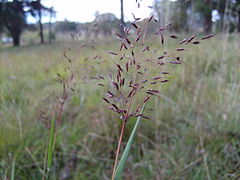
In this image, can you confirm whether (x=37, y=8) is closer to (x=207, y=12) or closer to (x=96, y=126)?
(x=96, y=126)

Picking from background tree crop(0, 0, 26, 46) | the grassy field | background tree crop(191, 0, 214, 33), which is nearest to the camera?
background tree crop(0, 0, 26, 46)

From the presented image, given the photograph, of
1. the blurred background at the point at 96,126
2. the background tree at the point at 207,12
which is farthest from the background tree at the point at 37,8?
the background tree at the point at 207,12

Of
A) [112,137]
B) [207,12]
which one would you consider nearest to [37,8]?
[112,137]

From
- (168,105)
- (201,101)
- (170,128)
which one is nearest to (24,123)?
(170,128)

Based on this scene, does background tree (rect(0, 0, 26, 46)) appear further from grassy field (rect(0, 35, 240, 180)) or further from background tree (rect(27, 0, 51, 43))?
grassy field (rect(0, 35, 240, 180))

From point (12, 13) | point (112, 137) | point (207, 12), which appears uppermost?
point (207, 12)

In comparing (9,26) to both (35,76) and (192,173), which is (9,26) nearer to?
(192,173)

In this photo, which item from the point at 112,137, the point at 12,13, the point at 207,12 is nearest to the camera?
the point at 12,13

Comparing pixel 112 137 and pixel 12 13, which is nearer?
pixel 12 13

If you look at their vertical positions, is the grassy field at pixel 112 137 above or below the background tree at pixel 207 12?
below

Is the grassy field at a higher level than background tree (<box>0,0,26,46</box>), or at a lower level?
lower

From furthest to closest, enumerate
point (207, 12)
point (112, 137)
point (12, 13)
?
point (207, 12) → point (112, 137) → point (12, 13)

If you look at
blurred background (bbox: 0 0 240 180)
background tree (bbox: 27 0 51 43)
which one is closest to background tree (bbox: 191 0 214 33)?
blurred background (bbox: 0 0 240 180)

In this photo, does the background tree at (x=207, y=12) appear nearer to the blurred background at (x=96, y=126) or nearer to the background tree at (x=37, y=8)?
the blurred background at (x=96, y=126)
